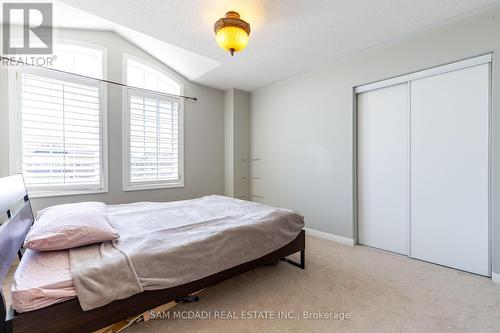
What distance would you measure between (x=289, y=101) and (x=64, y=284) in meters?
3.64

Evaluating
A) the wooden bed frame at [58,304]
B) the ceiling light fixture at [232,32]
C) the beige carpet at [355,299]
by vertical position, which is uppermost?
the ceiling light fixture at [232,32]

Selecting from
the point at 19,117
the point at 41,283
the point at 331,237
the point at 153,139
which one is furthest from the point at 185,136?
the point at 41,283

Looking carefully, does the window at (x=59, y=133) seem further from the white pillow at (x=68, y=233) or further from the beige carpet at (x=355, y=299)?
the beige carpet at (x=355, y=299)

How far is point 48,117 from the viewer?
284 centimetres

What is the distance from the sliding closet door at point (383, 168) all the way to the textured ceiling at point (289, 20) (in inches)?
29.7

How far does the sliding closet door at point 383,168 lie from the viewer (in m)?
2.83

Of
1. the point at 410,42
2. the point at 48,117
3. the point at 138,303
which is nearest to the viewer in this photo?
the point at 138,303

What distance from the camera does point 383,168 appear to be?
9.85 feet

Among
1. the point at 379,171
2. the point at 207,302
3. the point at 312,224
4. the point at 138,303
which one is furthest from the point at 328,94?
the point at 138,303

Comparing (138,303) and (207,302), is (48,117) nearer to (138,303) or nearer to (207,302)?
(138,303)

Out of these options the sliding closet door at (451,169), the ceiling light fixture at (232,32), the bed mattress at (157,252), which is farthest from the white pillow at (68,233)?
the sliding closet door at (451,169)

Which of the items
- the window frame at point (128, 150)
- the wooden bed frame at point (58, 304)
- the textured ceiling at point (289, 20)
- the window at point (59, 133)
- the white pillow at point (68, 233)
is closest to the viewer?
the wooden bed frame at point (58, 304)

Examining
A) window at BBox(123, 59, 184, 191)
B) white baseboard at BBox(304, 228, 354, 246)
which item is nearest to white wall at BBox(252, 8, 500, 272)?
white baseboard at BBox(304, 228, 354, 246)

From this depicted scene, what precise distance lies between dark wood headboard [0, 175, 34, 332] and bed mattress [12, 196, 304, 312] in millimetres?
→ 62
